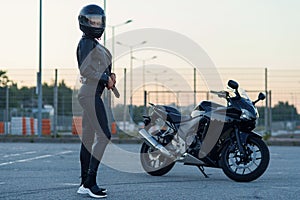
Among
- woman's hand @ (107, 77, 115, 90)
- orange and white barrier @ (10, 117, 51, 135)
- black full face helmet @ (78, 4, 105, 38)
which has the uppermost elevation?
black full face helmet @ (78, 4, 105, 38)

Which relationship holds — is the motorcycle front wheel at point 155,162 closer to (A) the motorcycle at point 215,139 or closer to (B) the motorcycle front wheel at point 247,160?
(A) the motorcycle at point 215,139

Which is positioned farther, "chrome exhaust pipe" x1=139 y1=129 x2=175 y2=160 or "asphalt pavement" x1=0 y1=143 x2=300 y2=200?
"chrome exhaust pipe" x1=139 y1=129 x2=175 y2=160

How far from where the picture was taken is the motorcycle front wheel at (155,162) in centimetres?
894

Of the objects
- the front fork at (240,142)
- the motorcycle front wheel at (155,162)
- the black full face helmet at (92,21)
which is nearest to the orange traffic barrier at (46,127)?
the motorcycle front wheel at (155,162)

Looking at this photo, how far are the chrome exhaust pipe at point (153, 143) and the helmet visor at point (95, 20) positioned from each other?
2644 millimetres

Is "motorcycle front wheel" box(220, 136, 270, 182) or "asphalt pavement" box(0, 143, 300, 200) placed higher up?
"motorcycle front wheel" box(220, 136, 270, 182)

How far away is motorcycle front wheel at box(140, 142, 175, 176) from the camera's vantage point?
894 cm

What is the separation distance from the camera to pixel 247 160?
26.3ft

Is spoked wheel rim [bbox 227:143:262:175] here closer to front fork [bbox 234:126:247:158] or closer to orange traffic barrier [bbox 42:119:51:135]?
front fork [bbox 234:126:247:158]

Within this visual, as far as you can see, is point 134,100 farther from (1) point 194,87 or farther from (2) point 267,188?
(2) point 267,188

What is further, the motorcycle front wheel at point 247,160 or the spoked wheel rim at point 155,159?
the spoked wheel rim at point 155,159

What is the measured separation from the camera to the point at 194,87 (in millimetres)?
24359

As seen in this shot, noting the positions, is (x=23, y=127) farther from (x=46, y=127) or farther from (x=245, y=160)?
(x=245, y=160)

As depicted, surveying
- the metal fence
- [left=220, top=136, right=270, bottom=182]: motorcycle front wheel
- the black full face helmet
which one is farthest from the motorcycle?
the metal fence
